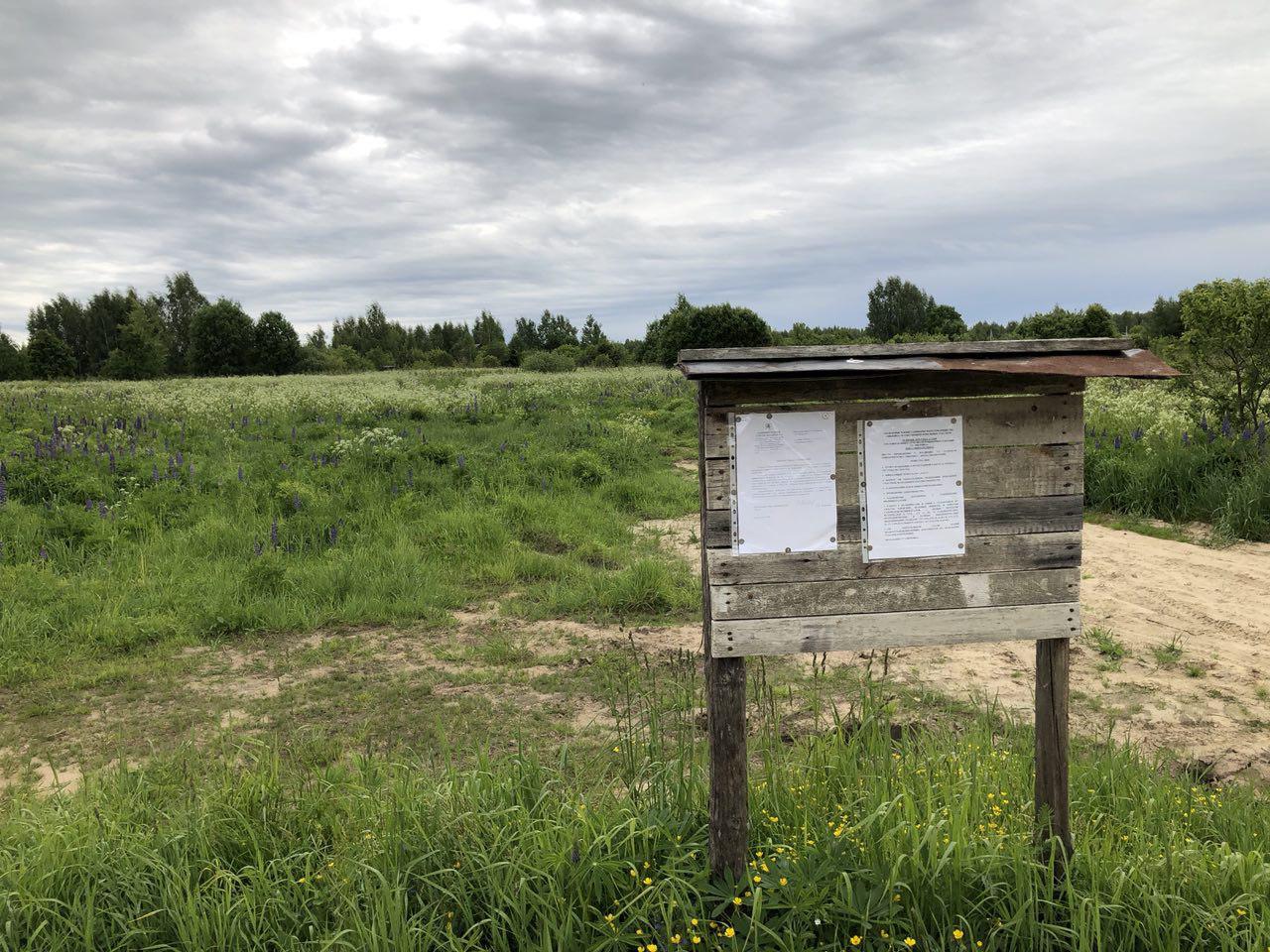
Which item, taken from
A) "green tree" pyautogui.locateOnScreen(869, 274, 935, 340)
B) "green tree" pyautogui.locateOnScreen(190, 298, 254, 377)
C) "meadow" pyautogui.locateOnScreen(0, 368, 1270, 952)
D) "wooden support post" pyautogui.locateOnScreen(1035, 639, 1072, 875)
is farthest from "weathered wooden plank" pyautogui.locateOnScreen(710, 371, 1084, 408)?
"green tree" pyautogui.locateOnScreen(869, 274, 935, 340)

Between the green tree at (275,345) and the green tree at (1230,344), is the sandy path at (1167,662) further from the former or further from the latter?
the green tree at (275,345)

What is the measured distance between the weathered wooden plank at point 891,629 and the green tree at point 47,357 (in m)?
66.9

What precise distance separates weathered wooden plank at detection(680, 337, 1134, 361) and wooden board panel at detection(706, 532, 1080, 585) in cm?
65

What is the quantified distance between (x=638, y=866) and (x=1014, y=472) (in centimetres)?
193

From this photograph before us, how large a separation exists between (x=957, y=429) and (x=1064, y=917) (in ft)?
5.56

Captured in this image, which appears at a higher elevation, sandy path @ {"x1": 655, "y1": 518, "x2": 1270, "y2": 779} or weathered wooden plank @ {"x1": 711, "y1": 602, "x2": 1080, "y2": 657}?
weathered wooden plank @ {"x1": 711, "y1": 602, "x2": 1080, "y2": 657}

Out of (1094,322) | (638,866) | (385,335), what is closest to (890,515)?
(638,866)

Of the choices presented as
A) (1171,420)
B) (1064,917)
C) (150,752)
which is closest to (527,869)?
(1064,917)

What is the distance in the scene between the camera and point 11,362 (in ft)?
187

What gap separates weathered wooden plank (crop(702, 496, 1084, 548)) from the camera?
2850mm

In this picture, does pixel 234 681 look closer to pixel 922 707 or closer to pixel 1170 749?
pixel 922 707

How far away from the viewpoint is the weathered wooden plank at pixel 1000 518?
285cm

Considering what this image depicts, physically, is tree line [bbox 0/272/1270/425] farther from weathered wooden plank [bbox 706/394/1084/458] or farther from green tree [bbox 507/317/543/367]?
weathered wooden plank [bbox 706/394/1084/458]

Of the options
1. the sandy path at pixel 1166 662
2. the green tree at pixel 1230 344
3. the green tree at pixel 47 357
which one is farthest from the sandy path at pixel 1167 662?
the green tree at pixel 47 357
